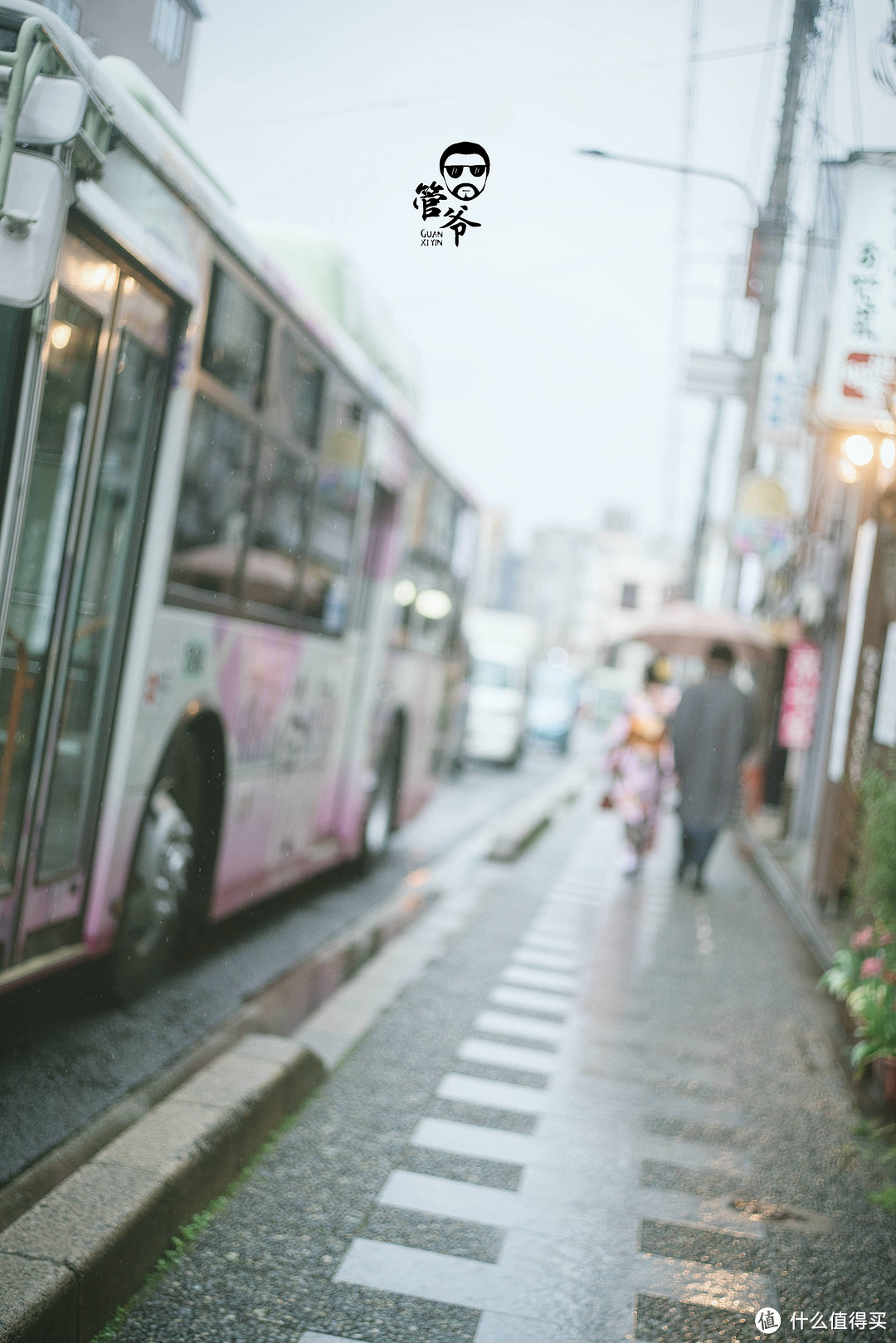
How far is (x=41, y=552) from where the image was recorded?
5.07 m

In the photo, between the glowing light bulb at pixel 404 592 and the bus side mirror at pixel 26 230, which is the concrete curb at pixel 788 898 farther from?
the bus side mirror at pixel 26 230

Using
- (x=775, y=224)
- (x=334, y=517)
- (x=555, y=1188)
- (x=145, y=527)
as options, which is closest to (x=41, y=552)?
(x=145, y=527)

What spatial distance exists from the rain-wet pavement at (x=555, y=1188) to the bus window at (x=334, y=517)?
2189 mm

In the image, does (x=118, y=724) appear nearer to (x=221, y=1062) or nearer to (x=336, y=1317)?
(x=221, y=1062)

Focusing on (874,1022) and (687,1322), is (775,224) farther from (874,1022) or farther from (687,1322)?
(687,1322)

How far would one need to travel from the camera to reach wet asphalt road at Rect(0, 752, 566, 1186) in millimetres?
4496

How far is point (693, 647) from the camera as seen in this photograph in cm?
1892

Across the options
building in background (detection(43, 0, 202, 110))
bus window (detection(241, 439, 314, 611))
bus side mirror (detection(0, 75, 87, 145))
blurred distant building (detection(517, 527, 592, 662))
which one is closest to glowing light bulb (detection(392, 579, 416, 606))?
bus window (detection(241, 439, 314, 611))

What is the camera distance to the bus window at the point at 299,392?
253 inches

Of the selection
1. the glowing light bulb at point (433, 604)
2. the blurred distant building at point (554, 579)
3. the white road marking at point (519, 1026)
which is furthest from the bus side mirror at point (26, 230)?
the blurred distant building at point (554, 579)

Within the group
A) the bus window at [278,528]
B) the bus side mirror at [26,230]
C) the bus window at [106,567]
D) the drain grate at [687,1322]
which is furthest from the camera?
the bus window at [278,528]

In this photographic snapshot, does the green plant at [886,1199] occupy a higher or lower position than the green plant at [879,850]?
lower

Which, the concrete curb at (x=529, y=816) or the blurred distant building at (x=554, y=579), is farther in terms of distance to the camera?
the blurred distant building at (x=554, y=579)

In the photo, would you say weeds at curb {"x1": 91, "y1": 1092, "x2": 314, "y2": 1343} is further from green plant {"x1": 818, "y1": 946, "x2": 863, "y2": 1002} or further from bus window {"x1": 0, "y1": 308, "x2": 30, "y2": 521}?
green plant {"x1": 818, "y1": 946, "x2": 863, "y2": 1002}
